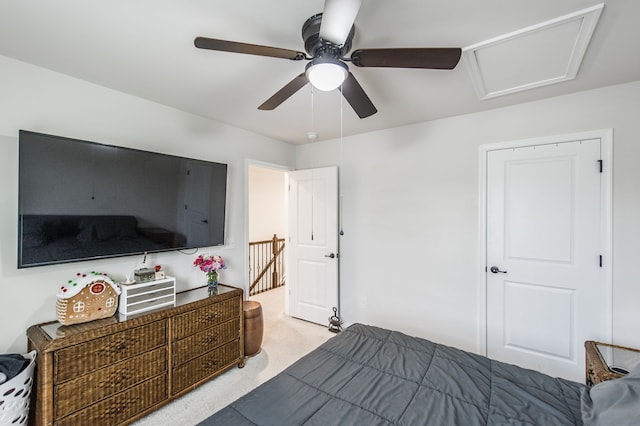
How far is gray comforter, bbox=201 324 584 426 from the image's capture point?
3.80 feet

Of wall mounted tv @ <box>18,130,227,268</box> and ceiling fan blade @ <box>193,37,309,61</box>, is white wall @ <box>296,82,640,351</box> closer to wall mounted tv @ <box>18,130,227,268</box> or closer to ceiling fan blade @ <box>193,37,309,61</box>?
wall mounted tv @ <box>18,130,227,268</box>

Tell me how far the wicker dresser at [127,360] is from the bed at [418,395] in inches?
43.9

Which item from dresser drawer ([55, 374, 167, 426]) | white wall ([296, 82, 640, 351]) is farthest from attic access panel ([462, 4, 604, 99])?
dresser drawer ([55, 374, 167, 426])

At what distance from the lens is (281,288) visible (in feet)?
18.3

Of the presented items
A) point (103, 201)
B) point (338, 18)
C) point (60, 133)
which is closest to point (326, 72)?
point (338, 18)

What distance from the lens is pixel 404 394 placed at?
1322 mm

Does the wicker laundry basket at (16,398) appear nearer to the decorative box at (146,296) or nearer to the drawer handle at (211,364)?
the decorative box at (146,296)

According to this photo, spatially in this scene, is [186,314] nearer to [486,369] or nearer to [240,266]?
[240,266]

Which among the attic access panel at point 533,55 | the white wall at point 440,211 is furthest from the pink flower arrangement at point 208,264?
the attic access panel at point 533,55

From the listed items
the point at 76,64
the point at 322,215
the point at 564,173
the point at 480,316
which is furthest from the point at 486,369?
the point at 76,64

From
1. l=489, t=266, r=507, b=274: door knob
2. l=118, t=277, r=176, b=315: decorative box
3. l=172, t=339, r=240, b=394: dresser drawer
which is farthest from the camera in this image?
l=489, t=266, r=507, b=274: door knob

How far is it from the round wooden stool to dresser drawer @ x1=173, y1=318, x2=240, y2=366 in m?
0.18

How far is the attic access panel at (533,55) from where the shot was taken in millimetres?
1502

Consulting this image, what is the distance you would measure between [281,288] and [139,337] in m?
3.72
